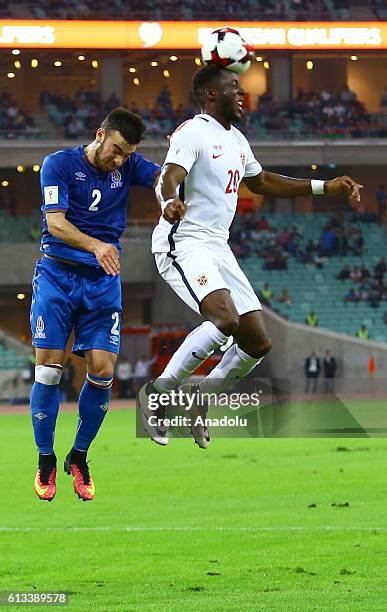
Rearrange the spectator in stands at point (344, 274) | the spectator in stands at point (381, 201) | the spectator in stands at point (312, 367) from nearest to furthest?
1. the spectator in stands at point (312, 367)
2. the spectator in stands at point (344, 274)
3. the spectator in stands at point (381, 201)

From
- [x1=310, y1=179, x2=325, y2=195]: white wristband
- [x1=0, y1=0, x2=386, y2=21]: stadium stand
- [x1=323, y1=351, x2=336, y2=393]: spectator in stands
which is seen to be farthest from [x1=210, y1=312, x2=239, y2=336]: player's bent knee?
[x1=0, y1=0, x2=386, y2=21]: stadium stand

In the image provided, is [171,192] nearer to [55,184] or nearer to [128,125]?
[128,125]

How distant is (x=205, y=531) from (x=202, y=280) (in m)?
10.1

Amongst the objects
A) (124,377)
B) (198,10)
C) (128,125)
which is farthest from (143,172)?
(198,10)

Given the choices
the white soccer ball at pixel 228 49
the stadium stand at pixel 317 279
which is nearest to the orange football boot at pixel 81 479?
the white soccer ball at pixel 228 49

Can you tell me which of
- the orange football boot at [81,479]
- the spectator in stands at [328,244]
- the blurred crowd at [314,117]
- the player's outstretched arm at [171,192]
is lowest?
the spectator in stands at [328,244]

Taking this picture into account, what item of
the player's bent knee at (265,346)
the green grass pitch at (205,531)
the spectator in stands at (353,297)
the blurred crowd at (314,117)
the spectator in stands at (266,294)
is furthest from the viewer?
the blurred crowd at (314,117)

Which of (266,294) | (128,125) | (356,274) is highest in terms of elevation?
(128,125)

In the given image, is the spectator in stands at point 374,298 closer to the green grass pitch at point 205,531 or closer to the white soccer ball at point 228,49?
the green grass pitch at point 205,531

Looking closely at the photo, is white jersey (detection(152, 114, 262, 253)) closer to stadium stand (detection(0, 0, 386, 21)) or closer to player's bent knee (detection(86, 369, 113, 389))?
player's bent knee (detection(86, 369, 113, 389))

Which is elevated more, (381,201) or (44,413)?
(381,201)

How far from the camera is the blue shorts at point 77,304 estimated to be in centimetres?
A: 996

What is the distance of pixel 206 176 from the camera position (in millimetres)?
9695

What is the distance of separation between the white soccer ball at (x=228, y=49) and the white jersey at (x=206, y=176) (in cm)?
49
